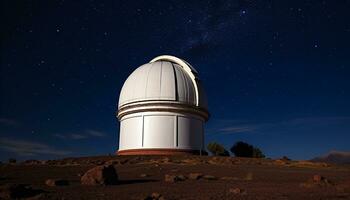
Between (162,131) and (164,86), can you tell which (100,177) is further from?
(164,86)

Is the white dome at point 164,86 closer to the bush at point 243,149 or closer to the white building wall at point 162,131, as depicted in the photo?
the white building wall at point 162,131

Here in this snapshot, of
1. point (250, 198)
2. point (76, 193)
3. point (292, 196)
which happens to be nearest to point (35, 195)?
point (76, 193)

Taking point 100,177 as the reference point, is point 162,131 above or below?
above

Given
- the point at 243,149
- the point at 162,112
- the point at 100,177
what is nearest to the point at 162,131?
the point at 162,112

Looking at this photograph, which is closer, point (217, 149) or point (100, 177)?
point (100, 177)

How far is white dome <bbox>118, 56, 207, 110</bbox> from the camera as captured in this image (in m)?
24.4

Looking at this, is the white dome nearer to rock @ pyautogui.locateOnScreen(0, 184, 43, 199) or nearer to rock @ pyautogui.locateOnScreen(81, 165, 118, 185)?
rock @ pyautogui.locateOnScreen(81, 165, 118, 185)

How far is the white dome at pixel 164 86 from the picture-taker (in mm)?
24438

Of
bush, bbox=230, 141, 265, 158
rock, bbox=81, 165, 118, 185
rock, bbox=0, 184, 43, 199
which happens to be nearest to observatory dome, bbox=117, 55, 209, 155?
bush, bbox=230, 141, 265, 158

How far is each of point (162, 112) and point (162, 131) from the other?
1.44m

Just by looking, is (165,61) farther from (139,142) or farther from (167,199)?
(167,199)

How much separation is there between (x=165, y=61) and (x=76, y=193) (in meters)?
22.0

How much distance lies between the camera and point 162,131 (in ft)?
78.3

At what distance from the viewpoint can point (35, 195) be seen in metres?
6.24
